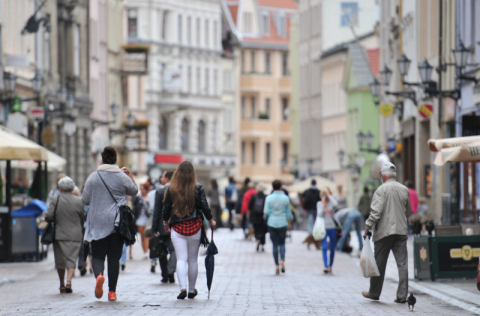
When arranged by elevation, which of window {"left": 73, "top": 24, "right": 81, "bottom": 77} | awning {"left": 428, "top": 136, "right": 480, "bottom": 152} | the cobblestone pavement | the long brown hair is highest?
window {"left": 73, "top": 24, "right": 81, "bottom": 77}

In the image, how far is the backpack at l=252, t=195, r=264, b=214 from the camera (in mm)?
32188

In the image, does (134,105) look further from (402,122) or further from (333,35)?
(402,122)

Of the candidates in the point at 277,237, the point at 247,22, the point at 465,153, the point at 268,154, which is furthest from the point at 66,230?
the point at 268,154

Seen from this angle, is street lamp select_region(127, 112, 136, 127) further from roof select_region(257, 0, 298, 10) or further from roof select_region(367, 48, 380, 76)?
roof select_region(257, 0, 298, 10)

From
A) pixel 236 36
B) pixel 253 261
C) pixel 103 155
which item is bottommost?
pixel 253 261

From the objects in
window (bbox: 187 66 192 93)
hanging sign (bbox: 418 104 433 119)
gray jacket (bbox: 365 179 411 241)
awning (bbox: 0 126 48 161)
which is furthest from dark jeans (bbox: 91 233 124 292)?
window (bbox: 187 66 192 93)

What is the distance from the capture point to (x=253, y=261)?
27.8 meters

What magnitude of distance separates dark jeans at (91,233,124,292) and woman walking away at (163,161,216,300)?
0.66 metres

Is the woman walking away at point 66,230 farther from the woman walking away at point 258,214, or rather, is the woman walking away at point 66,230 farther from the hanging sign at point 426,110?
the hanging sign at point 426,110

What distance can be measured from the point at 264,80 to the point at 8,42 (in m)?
68.1

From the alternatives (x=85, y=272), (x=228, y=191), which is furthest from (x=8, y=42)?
(x=85, y=272)

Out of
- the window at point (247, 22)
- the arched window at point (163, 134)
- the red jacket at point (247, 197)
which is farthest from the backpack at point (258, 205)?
the window at point (247, 22)

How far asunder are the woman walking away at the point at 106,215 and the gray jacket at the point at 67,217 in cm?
218

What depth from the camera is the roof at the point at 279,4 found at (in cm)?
10938
